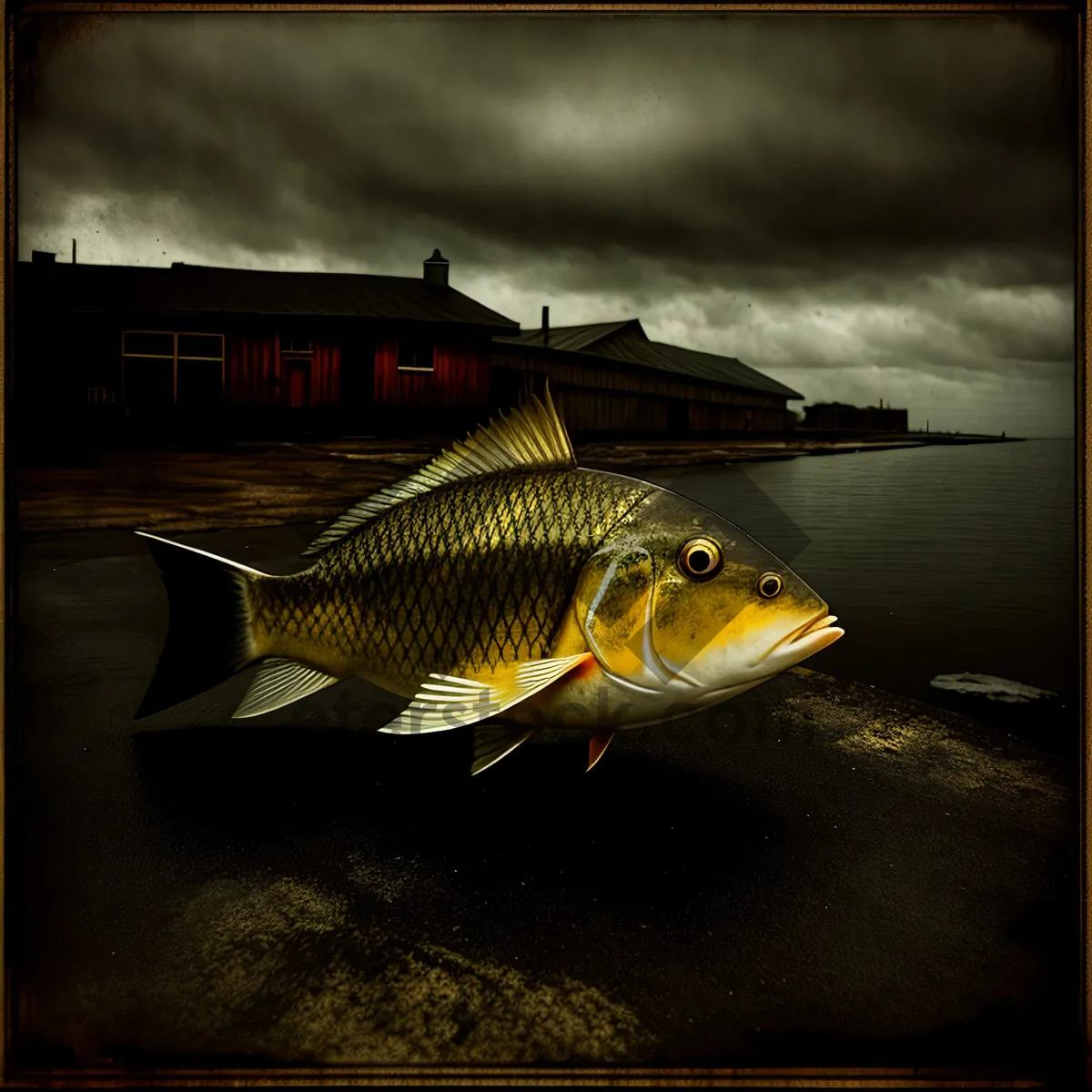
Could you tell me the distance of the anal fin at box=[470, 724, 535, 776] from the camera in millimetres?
1654

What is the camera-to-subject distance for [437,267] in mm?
1883

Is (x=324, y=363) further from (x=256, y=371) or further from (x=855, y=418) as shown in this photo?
(x=855, y=418)

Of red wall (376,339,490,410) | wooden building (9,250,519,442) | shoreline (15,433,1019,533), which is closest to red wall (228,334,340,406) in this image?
wooden building (9,250,519,442)

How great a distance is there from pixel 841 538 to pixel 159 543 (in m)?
1.80

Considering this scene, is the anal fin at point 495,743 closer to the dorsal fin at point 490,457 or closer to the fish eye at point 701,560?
the fish eye at point 701,560

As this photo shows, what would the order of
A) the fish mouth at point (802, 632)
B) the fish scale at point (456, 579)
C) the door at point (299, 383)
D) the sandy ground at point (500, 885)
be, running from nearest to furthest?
the sandy ground at point (500, 885) → the fish mouth at point (802, 632) → the fish scale at point (456, 579) → the door at point (299, 383)

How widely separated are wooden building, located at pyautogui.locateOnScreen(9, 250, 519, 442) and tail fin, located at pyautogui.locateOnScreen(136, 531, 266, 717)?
1.65 feet

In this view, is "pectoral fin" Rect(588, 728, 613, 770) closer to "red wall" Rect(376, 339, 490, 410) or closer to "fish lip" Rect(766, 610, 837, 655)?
"fish lip" Rect(766, 610, 837, 655)

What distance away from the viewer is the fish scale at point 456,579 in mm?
1629

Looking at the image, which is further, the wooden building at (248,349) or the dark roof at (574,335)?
the dark roof at (574,335)

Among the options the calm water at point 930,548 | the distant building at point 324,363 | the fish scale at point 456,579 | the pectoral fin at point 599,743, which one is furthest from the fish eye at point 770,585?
the distant building at point 324,363

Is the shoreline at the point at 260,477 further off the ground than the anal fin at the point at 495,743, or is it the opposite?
the shoreline at the point at 260,477

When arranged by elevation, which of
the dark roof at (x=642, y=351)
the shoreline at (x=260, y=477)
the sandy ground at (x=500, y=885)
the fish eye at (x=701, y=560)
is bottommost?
the sandy ground at (x=500, y=885)

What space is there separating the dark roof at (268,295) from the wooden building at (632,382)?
0.14 m
